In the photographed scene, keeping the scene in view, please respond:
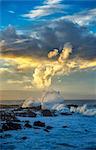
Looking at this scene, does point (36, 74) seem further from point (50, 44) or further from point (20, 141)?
point (20, 141)

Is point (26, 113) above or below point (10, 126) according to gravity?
above

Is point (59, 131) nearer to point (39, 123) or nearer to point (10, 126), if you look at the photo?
point (39, 123)

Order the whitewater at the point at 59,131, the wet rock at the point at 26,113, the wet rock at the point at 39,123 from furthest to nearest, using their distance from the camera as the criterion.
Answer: the wet rock at the point at 26,113 < the wet rock at the point at 39,123 < the whitewater at the point at 59,131

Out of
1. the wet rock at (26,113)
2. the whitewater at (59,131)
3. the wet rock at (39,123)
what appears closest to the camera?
the whitewater at (59,131)

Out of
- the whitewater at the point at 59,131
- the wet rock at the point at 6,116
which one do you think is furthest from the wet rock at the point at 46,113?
the wet rock at the point at 6,116

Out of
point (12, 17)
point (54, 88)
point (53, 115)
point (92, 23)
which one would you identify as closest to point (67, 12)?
point (92, 23)

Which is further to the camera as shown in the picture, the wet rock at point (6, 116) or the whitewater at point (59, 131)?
Answer: the wet rock at point (6, 116)

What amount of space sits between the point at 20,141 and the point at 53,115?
393 millimetres

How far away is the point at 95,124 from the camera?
9.73ft

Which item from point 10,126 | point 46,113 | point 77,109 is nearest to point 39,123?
point 46,113

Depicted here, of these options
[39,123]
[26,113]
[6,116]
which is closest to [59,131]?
[39,123]

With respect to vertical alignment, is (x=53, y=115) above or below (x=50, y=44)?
below

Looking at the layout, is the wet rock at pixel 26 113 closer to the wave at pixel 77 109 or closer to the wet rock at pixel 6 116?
the wet rock at pixel 6 116

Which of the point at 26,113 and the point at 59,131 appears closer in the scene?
the point at 59,131
